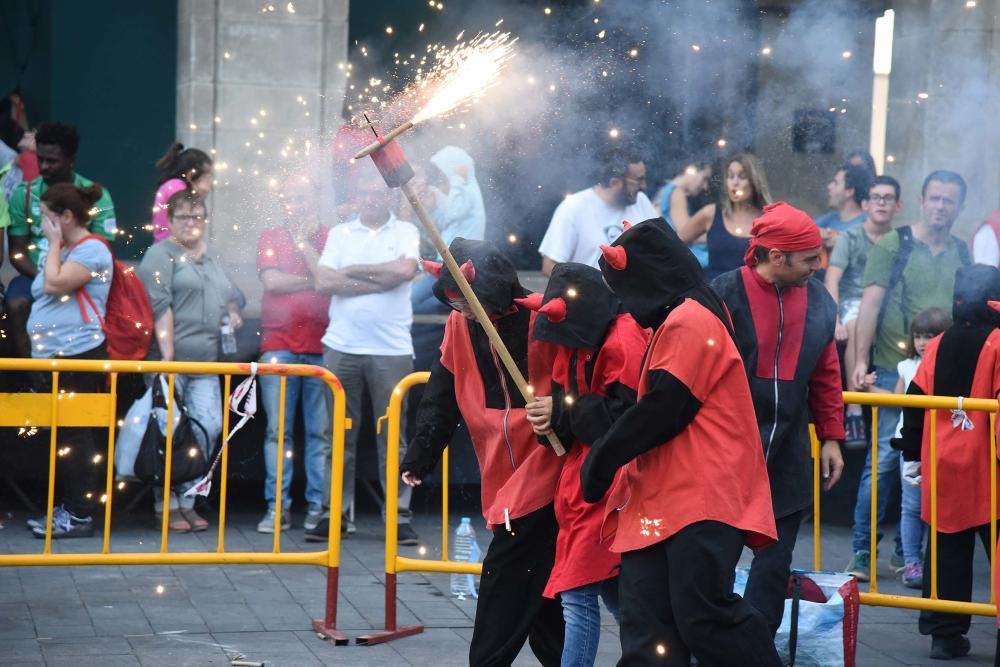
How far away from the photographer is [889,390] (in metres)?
8.41

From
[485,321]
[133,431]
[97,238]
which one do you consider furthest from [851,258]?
[485,321]

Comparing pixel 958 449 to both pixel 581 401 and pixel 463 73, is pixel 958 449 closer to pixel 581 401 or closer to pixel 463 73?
pixel 581 401

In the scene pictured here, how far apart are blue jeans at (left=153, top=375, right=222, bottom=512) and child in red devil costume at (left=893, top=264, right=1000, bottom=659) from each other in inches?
135

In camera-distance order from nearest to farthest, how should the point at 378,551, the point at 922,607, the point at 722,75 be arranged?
the point at 922,607, the point at 378,551, the point at 722,75

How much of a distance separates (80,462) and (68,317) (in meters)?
0.78

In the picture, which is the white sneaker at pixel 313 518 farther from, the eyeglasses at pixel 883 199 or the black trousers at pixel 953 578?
the eyeglasses at pixel 883 199

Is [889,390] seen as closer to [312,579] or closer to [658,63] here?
[658,63]

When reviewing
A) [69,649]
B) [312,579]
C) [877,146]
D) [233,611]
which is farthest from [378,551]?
[877,146]

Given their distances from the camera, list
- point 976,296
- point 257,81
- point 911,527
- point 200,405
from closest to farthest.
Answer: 1. point 976,296
2. point 911,527
3. point 200,405
4. point 257,81

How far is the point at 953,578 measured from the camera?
247 inches

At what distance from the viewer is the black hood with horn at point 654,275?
451cm

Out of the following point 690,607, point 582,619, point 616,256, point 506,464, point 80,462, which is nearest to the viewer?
point 690,607

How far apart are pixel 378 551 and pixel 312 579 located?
75 cm

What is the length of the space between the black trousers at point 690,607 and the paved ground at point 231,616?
1.55 metres
